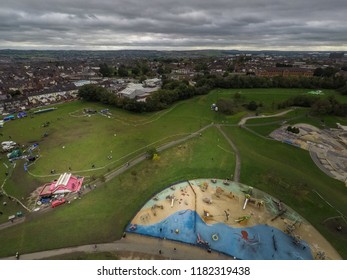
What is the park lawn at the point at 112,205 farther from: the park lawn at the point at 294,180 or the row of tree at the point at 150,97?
the row of tree at the point at 150,97

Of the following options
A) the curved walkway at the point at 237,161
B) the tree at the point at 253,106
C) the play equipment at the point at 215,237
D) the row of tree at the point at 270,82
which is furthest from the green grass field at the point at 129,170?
the row of tree at the point at 270,82

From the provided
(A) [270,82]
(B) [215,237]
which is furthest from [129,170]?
(A) [270,82]

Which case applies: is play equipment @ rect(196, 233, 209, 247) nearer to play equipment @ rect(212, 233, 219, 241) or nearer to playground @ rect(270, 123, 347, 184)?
play equipment @ rect(212, 233, 219, 241)

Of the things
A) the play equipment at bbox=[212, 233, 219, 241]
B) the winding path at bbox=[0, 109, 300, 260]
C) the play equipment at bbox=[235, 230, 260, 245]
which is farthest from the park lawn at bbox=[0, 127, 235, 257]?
the play equipment at bbox=[235, 230, 260, 245]

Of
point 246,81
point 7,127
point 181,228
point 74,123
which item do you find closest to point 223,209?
point 181,228

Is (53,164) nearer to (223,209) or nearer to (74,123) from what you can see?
(74,123)

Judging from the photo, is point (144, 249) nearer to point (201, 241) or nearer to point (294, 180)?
point (201, 241)
